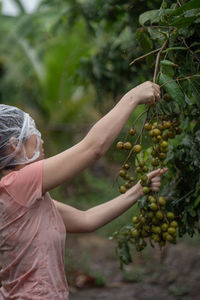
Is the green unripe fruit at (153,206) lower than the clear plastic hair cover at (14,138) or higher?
lower

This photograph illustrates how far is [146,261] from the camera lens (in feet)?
18.2

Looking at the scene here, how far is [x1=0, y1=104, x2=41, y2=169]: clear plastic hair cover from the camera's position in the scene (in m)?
2.14

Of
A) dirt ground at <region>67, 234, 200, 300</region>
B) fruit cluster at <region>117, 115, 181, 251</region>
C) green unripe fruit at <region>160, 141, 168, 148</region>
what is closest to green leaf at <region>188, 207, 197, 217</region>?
fruit cluster at <region>117, 115, 181, 251</region>

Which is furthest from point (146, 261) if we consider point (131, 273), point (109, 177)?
point (109, 177)

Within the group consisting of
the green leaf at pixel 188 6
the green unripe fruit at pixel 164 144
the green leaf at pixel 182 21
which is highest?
the green leaf at pixel 188 6

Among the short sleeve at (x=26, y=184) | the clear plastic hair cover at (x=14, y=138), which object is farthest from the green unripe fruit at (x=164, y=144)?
the clear plastic hair cover at (x=14, y=138)

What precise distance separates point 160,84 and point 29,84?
7799 millimetres

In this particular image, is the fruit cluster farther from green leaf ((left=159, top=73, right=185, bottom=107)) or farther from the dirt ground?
the dirt ground

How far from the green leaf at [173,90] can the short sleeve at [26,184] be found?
0.61 meters

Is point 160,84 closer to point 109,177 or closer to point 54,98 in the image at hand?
point 54,98

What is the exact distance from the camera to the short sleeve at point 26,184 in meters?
1.96

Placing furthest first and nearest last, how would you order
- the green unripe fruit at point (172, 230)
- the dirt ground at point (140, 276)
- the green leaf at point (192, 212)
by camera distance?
the dirt ground at point (140, 276) → the green leaf at point (192, 212) → the green unripe fruit at point (172, 230)

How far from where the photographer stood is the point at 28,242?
206cm

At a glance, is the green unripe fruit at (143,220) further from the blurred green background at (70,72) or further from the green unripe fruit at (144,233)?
the blurred green background at (70,72)
